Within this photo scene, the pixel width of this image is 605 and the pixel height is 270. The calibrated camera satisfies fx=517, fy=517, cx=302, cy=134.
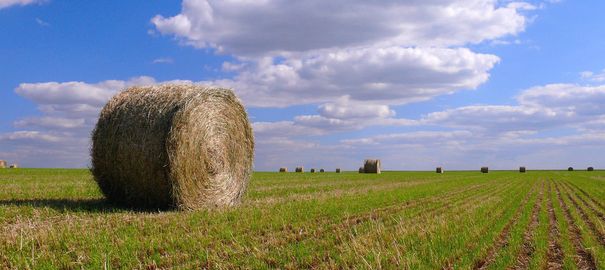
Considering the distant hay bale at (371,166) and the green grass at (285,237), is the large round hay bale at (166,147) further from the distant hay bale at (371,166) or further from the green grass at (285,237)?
the distant hay bale at (371,166)

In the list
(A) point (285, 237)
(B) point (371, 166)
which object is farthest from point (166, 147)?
(B) point (371, 166)

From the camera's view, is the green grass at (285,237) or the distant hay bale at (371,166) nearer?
the green grass at (285,237)

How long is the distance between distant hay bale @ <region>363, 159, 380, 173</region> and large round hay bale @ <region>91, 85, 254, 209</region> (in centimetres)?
3180

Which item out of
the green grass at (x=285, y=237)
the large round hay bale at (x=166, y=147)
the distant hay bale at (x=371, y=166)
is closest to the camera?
the green grass at (x=285, y=237)

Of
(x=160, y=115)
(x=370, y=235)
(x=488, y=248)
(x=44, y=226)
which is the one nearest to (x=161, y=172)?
(x=160, y=115)

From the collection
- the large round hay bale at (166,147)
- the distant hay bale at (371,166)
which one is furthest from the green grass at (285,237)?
the distant hay bale at (371,166)

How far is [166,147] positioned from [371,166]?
3482 centimetres

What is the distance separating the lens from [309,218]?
9.86 m

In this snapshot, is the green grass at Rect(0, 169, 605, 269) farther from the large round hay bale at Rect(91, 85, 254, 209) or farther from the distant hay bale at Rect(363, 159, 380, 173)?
the distant hay bale at Rect(363, 159, 380, 173)

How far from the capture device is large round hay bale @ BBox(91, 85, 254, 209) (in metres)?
11.4

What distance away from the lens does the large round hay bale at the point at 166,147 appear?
11.4 meters

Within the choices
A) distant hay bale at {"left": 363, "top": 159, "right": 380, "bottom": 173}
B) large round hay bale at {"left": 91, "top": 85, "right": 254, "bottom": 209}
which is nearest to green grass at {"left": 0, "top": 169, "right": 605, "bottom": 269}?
large round hay bale at {"left": 91, "top": 85, "right": 254, "bottom": 209}

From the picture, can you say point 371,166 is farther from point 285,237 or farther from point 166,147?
point 285,237

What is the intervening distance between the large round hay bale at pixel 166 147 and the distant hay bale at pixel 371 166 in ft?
104
